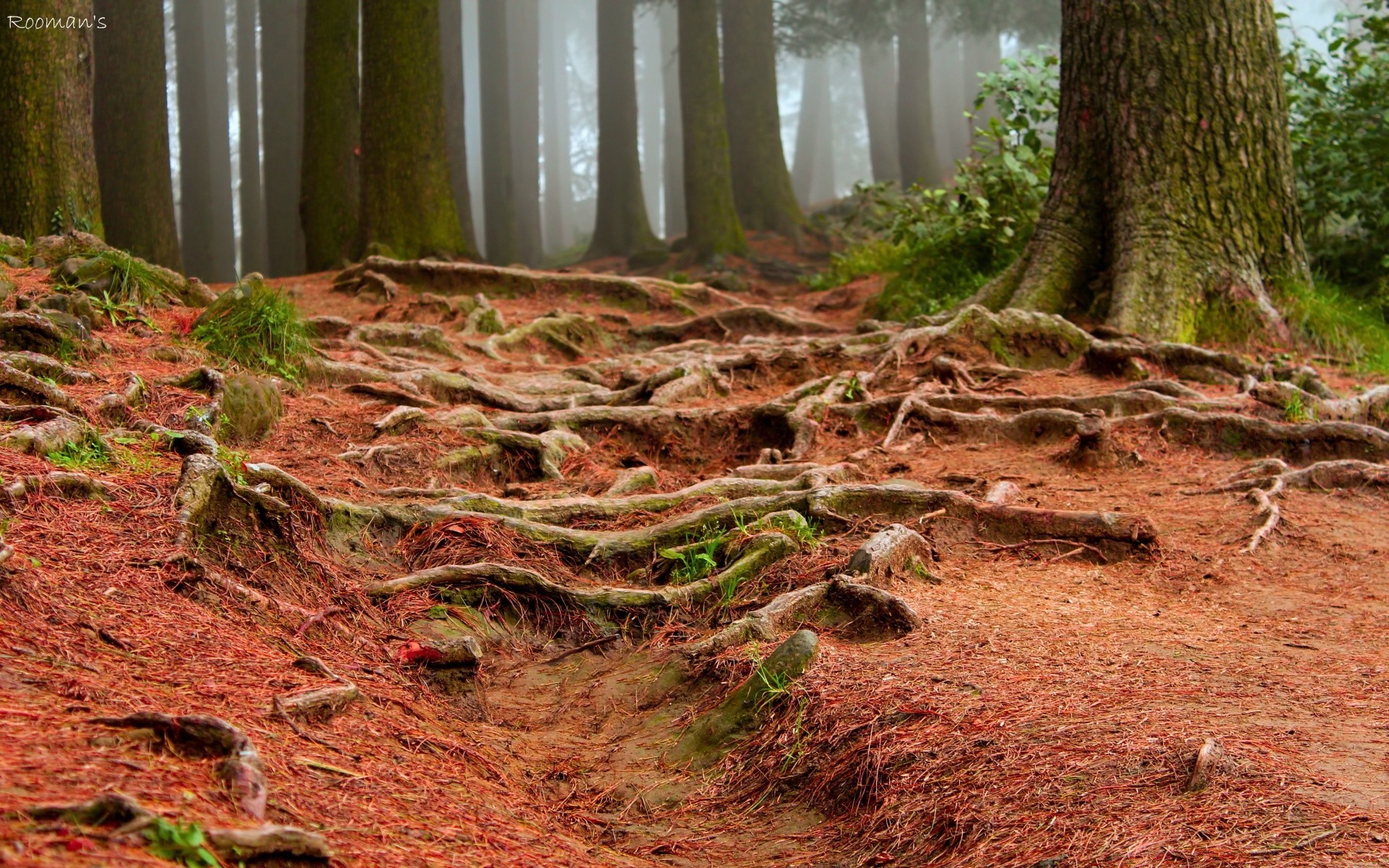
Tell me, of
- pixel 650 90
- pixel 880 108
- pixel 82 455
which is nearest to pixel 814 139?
pixel 880 108

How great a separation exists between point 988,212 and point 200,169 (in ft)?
52.1

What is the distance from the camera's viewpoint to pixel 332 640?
3.77 metres

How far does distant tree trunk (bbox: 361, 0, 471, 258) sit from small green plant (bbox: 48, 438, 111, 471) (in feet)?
26.9

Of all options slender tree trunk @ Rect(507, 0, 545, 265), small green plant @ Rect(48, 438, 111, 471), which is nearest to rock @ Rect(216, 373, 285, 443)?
small green plant @ Rect(48, 438, 111, 471)

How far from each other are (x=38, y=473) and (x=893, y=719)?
2.92 meters

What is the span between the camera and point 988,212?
10445mm

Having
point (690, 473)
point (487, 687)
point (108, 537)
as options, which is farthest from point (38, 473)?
point (690, 473)

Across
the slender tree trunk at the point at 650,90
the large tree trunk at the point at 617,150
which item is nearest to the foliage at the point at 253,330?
the large tree trunk at the point at 617,150

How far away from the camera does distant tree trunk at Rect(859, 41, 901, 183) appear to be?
31648mm

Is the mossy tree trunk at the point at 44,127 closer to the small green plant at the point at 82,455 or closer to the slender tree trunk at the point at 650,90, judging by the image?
the small green plant at the point at 82,455

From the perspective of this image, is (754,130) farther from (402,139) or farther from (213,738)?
(213,738)

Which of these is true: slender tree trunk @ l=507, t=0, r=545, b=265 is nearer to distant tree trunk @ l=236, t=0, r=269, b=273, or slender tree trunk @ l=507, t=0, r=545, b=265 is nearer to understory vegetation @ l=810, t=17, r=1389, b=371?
distant tree trunk @ l=236, t=0, r=269, b=273

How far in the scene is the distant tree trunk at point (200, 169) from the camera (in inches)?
770

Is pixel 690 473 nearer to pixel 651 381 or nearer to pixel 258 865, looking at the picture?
pixel 651 381
